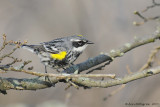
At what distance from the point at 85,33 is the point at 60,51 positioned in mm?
2006

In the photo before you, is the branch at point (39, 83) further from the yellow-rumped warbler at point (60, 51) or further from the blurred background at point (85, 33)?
the blurred background at point (85, 33)

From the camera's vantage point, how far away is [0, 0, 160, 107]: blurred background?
6.28 m

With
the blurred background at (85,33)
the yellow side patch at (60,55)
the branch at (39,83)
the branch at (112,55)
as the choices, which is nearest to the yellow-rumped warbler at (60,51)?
the yellow side patch at (60,55)

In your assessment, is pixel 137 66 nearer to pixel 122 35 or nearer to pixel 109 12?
pixel 122 35

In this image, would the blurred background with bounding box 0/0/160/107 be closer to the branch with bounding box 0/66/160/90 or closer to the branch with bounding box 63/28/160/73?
the branch with bounding box 63/28/160/73

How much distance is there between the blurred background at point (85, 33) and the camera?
628 centimetres

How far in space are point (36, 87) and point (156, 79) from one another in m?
3.88

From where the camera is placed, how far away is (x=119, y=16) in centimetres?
668

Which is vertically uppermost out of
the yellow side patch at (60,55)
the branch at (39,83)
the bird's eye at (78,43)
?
the bird's eye at (78,43)

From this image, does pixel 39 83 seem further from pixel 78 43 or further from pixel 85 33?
pixel 85 33

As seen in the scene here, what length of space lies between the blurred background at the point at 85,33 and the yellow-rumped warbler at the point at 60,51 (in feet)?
4.82

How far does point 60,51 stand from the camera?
461 cm

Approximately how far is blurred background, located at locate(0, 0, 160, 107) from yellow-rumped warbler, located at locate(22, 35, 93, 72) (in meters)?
1.47

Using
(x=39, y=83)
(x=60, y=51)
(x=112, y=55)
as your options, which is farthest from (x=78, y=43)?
(x=39, y=83)
